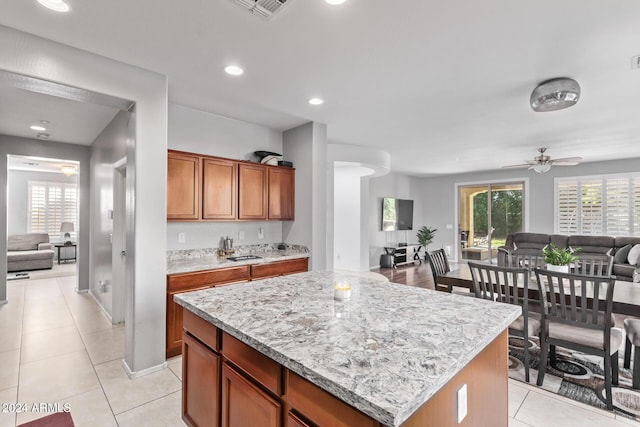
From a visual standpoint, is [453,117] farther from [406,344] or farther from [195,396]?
[195,396]

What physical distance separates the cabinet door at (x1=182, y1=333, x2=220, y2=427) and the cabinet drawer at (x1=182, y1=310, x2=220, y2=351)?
40 millimetres

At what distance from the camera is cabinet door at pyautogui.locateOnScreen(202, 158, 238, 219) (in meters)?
3.53

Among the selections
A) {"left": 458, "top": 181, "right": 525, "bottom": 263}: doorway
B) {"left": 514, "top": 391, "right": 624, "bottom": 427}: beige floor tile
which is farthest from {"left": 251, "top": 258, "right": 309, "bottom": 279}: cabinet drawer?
{"left": 458, "top": 181, "right": 525, "bottom": 263}: doorway

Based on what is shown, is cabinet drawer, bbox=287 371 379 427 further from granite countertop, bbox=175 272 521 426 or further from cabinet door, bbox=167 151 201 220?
cabinet door, bbox=167 151 201 220

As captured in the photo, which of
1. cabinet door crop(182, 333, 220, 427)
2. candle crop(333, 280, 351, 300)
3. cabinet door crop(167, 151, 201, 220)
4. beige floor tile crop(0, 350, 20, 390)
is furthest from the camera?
cabinet door crop(167, 151, 201, 220)

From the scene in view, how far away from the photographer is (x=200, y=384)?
1703 mm

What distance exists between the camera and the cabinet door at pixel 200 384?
5.10ft

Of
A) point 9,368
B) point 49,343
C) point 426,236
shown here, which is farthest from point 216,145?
point 426,236

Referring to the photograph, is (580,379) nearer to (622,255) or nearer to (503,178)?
(622,255)

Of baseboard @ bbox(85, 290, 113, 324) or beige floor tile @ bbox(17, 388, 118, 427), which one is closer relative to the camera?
beige floor tile @ bbox(17, 388, 118, 427)

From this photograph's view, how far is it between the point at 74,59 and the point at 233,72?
119cm

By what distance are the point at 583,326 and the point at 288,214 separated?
3.29 metres

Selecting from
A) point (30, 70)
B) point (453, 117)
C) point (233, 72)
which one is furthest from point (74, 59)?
point (453, 117)

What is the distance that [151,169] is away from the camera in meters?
2.71
